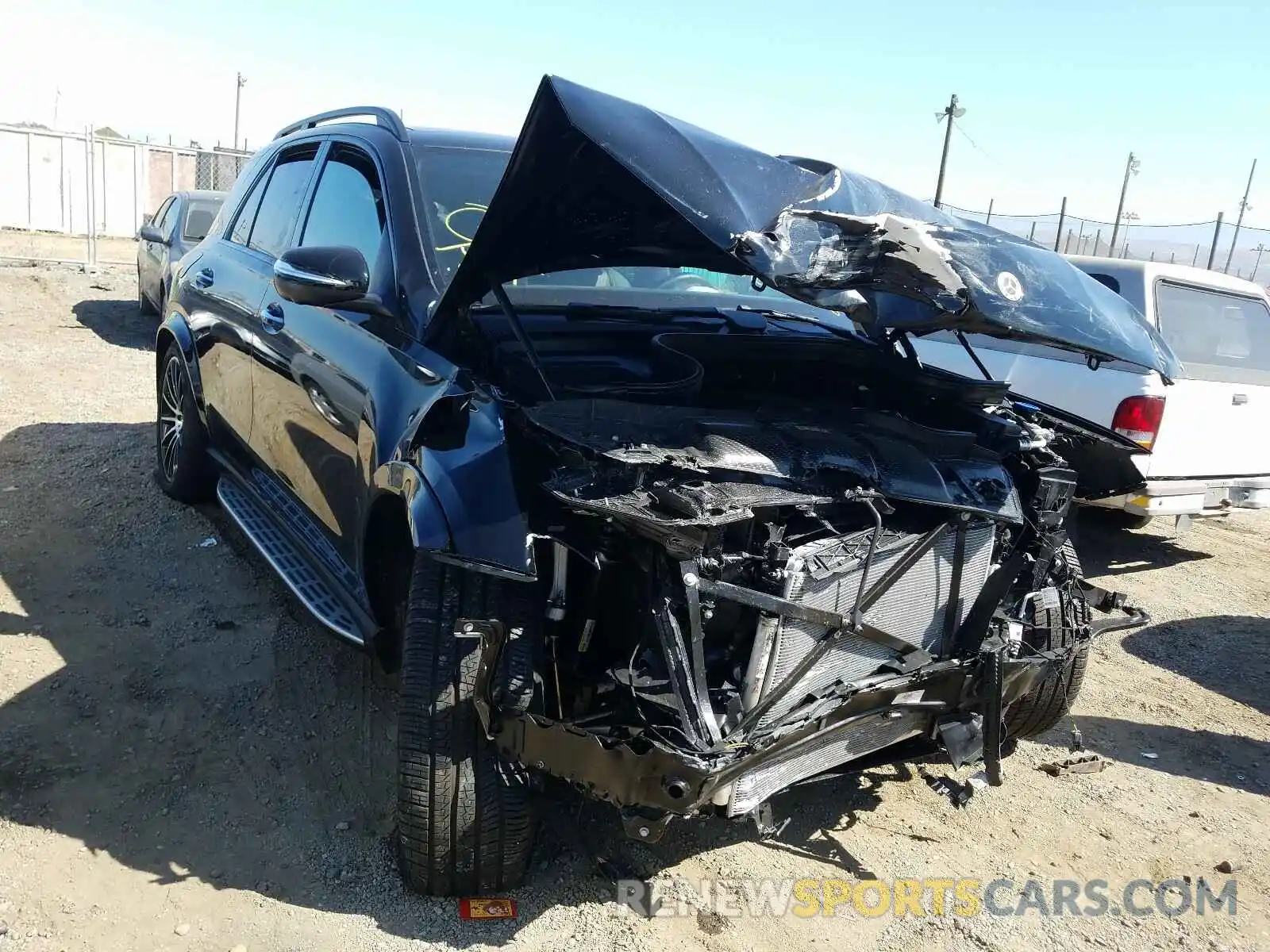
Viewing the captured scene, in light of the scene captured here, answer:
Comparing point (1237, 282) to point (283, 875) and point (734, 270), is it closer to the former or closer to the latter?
point (734, 270)

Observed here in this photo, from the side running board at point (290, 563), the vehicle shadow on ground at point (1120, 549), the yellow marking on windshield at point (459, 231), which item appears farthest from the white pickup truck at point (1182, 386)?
the side running board at point (290, 563)

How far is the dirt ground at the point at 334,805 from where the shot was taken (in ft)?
8.29

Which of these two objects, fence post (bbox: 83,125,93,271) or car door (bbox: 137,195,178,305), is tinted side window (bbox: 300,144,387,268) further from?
fence post (bbox: 83,125,93,271)

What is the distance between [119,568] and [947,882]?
3741 mm

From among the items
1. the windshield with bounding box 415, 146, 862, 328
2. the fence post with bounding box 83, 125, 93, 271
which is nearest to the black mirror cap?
the windshield with bounding box 415, 146, 862, 328

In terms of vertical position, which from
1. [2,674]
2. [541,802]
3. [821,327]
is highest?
[821,327]

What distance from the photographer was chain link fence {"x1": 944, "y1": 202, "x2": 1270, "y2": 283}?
26.5 metres

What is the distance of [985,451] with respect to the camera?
2.89 metres

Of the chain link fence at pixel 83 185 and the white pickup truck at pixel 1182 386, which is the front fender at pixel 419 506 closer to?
the white pickup truck at pixel 1182 386

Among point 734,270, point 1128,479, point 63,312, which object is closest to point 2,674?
point 734,270

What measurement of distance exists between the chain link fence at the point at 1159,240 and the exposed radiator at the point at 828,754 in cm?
2474

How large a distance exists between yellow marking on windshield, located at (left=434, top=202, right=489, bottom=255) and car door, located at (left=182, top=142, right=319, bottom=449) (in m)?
1.03

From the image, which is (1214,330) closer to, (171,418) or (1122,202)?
(171,418)

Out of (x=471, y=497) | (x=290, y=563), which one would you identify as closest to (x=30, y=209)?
(x=290, y=563)
